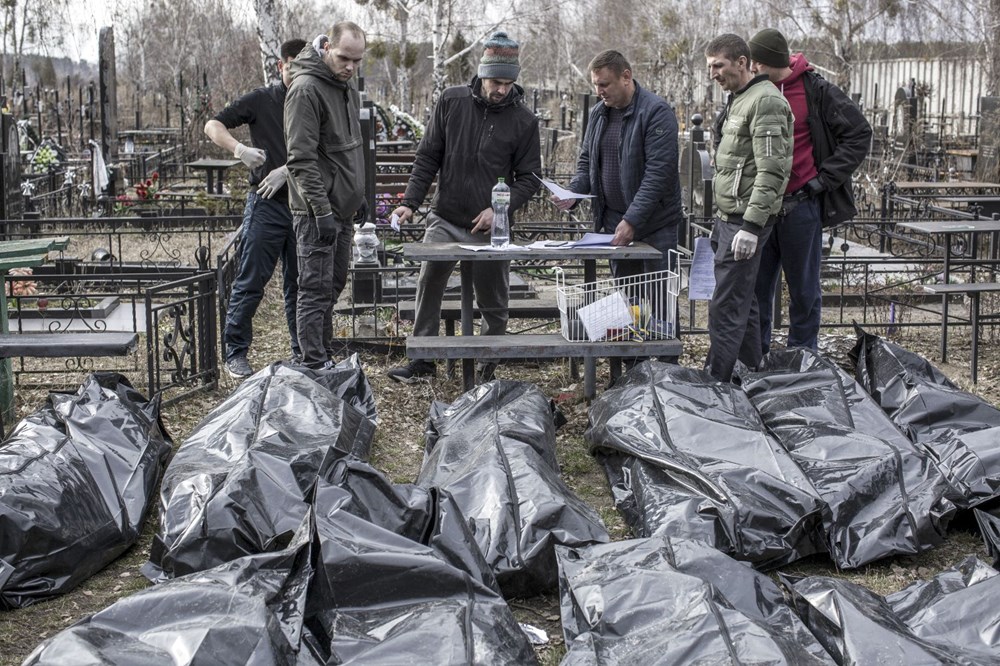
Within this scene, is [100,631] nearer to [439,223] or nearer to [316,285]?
[316,285]

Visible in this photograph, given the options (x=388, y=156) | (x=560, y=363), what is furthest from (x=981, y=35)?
(x=560, y=363)

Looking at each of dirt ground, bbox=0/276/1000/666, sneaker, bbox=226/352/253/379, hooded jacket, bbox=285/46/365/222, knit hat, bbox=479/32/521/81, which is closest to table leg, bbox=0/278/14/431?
dirt ground, bbox=0/276/1000/666

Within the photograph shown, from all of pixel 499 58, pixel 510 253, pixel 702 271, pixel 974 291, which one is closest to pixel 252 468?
pixel 510 253

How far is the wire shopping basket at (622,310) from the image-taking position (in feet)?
18.6

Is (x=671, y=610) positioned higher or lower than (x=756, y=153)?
lower

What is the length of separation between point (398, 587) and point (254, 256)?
353cm

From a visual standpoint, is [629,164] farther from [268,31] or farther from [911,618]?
[268,31]

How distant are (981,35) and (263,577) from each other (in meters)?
23.2

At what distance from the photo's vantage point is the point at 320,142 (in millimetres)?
5789

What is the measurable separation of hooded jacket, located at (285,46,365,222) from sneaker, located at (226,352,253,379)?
1108 millimetres

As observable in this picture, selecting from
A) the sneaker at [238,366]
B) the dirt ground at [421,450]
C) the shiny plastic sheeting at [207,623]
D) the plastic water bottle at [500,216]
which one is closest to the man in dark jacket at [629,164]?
the plastic water bottle at [500,216]

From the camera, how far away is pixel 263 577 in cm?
321

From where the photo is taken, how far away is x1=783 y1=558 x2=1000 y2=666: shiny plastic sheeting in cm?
291

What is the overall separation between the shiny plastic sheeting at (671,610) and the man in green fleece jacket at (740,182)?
216cm
